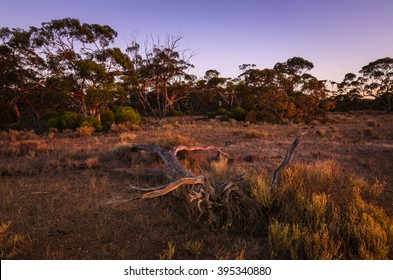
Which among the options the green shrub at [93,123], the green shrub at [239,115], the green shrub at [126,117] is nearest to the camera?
the green shrub at [93,123]

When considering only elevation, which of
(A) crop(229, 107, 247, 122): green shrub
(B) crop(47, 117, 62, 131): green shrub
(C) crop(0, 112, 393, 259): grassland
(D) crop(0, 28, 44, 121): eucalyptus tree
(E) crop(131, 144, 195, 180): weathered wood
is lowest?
(C) crop(0, 112, 393, 259): grassland

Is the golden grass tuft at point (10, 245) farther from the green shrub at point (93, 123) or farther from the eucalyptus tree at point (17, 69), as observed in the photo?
the eucalyptus tree at point (17, 69)

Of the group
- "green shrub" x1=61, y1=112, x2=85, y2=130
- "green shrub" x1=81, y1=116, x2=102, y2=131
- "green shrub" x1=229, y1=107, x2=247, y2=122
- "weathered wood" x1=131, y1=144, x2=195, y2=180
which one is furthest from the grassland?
"green shrub" x1=229, y1=107, x2=247, y2=122

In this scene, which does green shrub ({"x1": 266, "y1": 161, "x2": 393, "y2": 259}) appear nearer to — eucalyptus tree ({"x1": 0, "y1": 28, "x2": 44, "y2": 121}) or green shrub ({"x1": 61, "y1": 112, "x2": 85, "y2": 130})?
green shrub ({"x1": 61, "y1": 112, "x2": 85, "y2": 130})

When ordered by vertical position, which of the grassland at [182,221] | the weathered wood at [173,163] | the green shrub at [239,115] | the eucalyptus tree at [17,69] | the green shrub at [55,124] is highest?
the eucalyptus tree at [17,69]

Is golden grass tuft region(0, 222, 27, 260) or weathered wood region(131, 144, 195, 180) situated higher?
weathered wood region(131, 144, 195, 180)

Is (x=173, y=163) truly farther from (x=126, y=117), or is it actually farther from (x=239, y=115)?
(x=239, y=115)

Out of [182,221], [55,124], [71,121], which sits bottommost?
[182,221]

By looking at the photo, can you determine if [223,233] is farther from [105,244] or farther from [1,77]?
[1,77]

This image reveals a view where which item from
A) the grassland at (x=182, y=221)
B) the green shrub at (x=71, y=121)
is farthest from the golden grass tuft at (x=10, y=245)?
the green shrub at (x=71, y=121)

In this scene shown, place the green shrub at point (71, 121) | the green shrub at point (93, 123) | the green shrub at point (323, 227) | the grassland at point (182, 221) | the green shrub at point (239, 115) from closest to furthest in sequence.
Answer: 1. the green shrub at point (323, 227)
2. the grassland at point (182, 221)
3. the green shrub at point (93, 123)
4. the green shrub at point (71, 121)
5. the green shrub at point (239, 115)

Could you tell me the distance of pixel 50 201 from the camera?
3.91 meters

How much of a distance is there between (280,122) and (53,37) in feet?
70.3

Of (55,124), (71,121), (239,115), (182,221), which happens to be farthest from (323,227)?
(239,115)
